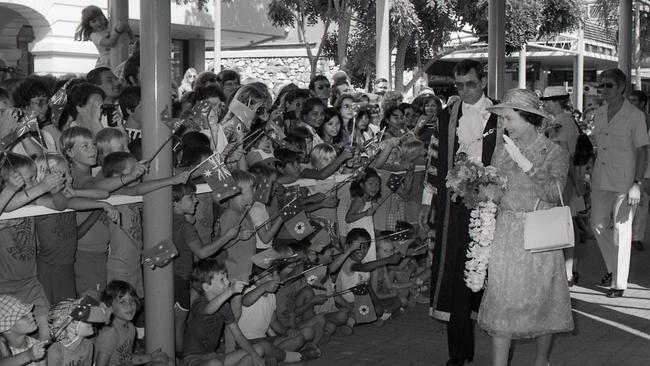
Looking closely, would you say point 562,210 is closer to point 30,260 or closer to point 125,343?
point 125,343

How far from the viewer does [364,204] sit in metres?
8.95

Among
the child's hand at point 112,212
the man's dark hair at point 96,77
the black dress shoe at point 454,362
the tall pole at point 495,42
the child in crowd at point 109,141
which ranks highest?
the tall pole at point 495,42

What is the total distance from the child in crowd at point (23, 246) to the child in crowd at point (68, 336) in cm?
12

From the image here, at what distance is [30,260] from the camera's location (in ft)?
19.1

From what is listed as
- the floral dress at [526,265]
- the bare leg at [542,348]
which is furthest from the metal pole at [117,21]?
the bare leg at [542,348]

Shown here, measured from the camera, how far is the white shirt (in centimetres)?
736

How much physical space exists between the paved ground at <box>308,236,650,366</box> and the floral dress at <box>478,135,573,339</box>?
1.01m

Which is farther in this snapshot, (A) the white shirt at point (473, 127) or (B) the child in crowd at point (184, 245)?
(A) the white shirt at point (473, 127)

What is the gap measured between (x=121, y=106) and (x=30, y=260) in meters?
2.67

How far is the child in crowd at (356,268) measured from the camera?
848cm

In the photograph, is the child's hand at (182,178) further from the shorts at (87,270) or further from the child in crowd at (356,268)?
the child in crowd at (356,268)

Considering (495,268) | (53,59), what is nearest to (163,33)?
(495,268)

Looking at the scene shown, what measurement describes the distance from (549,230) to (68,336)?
9.71ft

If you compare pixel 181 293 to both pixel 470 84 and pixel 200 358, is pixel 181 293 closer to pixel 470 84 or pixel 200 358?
pixel 200 358
